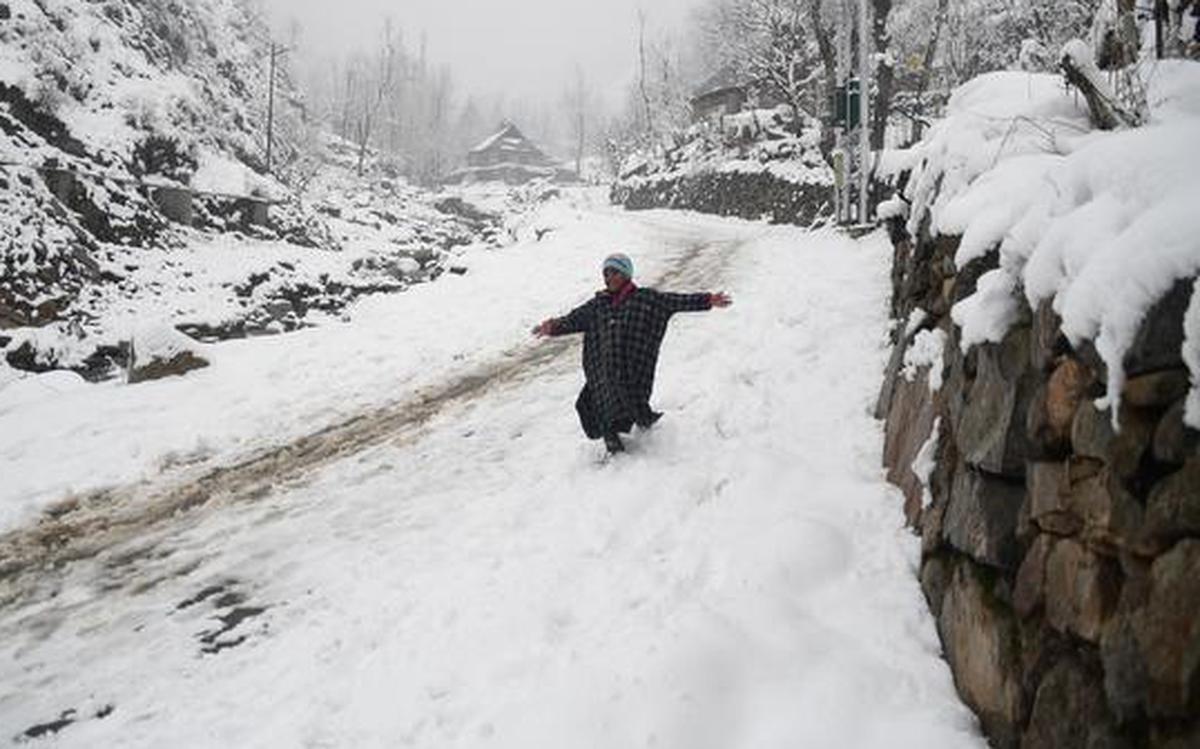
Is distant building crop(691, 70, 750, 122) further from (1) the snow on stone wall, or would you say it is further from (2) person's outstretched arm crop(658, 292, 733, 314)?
(1) the snow on stone wall

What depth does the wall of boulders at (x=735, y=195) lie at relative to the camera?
27188 millimetres

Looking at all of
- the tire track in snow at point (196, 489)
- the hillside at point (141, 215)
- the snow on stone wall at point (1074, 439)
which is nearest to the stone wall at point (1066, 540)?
the snow on stone wall at point (1074, 439)

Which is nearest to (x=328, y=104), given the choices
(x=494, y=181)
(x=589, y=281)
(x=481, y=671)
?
(x=494, y=181)

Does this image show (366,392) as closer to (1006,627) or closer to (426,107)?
(1006,627)

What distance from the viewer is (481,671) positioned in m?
3.98

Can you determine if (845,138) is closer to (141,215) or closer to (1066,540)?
(1066,540)

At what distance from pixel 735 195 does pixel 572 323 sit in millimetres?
29675

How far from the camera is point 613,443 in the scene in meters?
6.46

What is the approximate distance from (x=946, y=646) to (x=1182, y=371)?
6.19 ft

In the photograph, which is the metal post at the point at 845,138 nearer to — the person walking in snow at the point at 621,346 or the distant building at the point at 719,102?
the person walking in snow at the point at 621,346

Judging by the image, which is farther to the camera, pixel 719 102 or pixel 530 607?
pixel 719 102

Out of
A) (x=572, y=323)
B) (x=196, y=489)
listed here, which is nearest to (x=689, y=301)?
(x=572, y=323)

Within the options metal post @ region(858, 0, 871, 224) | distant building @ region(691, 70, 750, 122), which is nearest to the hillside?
metal post @ region(858, 0, 871, 224)

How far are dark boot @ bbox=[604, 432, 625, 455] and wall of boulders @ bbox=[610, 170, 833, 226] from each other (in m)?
19.5
